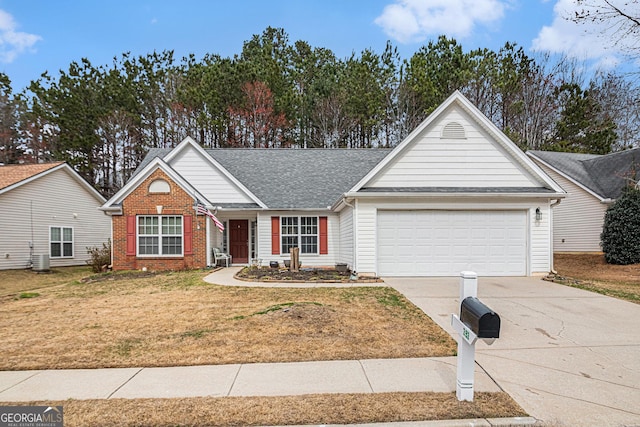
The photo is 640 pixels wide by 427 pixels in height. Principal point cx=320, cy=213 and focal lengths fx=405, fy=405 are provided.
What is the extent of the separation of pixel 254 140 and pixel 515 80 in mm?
20105

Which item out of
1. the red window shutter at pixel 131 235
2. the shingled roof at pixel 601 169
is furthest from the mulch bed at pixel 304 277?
the shingled roof at pixel 601 169

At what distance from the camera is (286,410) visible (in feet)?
12.5

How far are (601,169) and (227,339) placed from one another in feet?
78.8

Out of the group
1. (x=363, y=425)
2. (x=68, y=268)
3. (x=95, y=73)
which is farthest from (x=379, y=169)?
(x=95, y=73)

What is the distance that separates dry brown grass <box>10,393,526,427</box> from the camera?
3.62 meters

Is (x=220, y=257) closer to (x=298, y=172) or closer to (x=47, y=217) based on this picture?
(x=298, y=172)

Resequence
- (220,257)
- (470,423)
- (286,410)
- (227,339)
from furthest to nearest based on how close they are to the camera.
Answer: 1. (220,257)
2. (227,339)
3. (286,410)
4. (470,423)

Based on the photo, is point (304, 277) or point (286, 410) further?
point (304, 277)

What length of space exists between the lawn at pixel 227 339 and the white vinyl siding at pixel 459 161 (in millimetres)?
5075

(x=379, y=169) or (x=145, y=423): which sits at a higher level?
(x=379, y=169)

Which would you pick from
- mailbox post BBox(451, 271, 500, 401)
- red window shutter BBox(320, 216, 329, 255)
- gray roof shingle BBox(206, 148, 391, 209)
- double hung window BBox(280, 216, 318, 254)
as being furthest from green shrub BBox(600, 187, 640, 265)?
mailbox post BBox(451, 271, 500, 401)

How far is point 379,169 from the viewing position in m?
13.5

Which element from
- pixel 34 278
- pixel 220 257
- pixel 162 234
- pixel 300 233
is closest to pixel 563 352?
pixel 300 233

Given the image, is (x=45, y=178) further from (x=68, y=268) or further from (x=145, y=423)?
(x=145, y=423)
